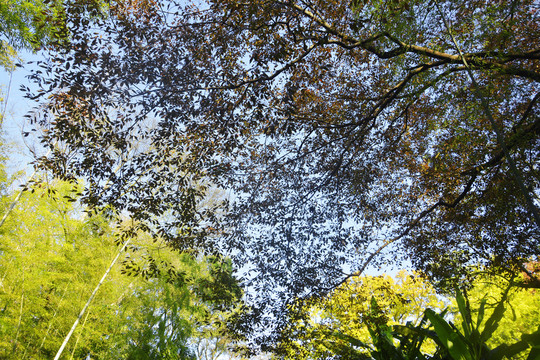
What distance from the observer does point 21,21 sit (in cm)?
702

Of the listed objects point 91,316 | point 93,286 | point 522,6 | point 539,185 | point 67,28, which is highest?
point 522,6

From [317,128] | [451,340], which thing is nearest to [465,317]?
[451,340]

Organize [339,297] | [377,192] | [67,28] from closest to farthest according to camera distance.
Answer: [67,28] < [377,192] < [339,297]

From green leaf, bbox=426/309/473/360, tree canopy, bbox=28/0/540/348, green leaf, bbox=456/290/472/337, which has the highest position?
tree canopy, bbox=28/0/540/348

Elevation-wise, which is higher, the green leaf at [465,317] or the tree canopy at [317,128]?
the tree canopy at [317,128]

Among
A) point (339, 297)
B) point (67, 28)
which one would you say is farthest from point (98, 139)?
point (339, 297)

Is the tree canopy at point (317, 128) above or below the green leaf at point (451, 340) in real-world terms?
above

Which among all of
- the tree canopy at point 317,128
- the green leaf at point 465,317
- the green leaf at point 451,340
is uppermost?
the tree canopy at point 317,128

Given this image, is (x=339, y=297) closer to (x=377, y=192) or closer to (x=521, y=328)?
(x=377, y=192)

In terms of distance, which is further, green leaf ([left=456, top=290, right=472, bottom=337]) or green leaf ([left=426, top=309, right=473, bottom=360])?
green leaf ([left=456, top=290, right=472, bottom=337])

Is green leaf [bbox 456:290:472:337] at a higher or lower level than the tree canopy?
lower

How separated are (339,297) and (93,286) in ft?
25.5

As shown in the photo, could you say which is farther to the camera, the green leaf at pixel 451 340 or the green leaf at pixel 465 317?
the green leaf at pixel 465 317

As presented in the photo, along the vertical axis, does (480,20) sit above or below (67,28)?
above
